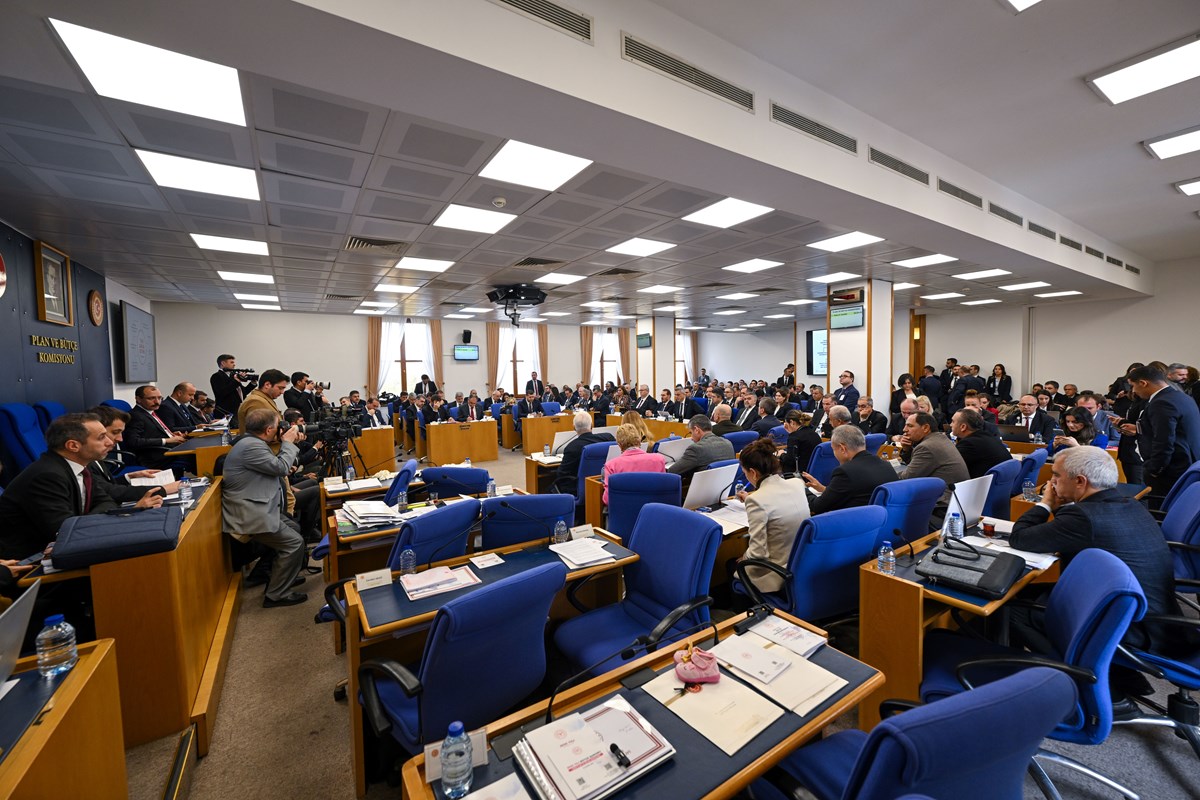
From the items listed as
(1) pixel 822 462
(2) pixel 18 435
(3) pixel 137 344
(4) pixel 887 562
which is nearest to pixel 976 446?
(1) pixel 822 462

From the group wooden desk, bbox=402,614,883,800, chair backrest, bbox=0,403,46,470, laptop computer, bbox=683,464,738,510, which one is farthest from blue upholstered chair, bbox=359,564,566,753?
chair backrest, bbox=0,403,46,470

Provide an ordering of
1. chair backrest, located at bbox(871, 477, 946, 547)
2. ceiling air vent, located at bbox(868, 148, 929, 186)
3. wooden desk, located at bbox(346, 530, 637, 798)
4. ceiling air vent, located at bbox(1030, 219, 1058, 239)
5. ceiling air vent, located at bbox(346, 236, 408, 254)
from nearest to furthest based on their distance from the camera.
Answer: wooden desk, located at bbox(346, 530, 637, 798), chair backrest, located at bbox(871, 477, 946, 547), ceiling air vent, located at bbox(868, 148, 929, 186), ceiling air vent, located at bbox(346, 236, 408, 254), ceiling air vent, located at bbox(1030, 219, 1058, 239)

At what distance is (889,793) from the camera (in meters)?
0.91

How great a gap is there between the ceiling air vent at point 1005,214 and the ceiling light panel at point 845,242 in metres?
1.07

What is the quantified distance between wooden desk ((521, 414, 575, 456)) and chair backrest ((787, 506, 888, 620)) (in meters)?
7.29

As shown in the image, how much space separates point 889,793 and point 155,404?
24.7ft

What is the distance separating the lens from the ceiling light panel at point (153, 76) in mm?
2307

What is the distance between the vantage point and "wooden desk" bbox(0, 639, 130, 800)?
108cm

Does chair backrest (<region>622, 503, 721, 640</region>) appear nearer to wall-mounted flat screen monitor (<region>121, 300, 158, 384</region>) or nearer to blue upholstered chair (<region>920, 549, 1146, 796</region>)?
blue upholstered chair (<region>920, 549, 1146, 796</region>)

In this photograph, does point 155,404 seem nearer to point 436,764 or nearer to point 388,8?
point 388,8

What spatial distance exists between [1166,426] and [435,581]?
5.80 meters

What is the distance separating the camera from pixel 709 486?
379 cm

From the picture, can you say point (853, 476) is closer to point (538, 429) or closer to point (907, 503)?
point (907, 503)

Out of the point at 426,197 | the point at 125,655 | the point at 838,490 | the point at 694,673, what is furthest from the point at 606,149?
the point at 125,655
